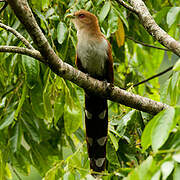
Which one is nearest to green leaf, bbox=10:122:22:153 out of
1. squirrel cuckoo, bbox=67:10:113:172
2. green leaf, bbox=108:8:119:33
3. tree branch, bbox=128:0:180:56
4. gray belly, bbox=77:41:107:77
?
squirrel cuckoo, bbox=67:10:113:172

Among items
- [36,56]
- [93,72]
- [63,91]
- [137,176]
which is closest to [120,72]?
[93,72]

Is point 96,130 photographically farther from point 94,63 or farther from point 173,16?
point 173,16

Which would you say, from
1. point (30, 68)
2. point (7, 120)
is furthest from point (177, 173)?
point (7, 120)

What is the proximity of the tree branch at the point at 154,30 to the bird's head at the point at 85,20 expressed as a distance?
77cm

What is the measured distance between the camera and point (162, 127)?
1480mm

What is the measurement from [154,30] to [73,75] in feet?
2.33

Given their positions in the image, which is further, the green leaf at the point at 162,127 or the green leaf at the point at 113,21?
the green leaf at the point at 113,21

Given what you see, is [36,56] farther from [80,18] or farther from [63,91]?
[80,18]

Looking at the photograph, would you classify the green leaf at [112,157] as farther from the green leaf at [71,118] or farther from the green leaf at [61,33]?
the green leaf at [61,33]

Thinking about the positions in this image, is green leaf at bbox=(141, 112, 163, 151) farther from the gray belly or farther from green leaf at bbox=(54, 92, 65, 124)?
the gray belly

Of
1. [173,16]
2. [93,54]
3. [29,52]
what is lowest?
[93,54]

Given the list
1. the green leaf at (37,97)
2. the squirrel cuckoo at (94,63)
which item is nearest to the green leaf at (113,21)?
the squirrel cuckoo at (94,63)

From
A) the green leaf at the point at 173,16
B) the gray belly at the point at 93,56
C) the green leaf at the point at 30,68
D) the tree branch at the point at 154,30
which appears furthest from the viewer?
the gray belly at the point at 93,56

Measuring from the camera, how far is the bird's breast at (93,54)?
3.28 metres
